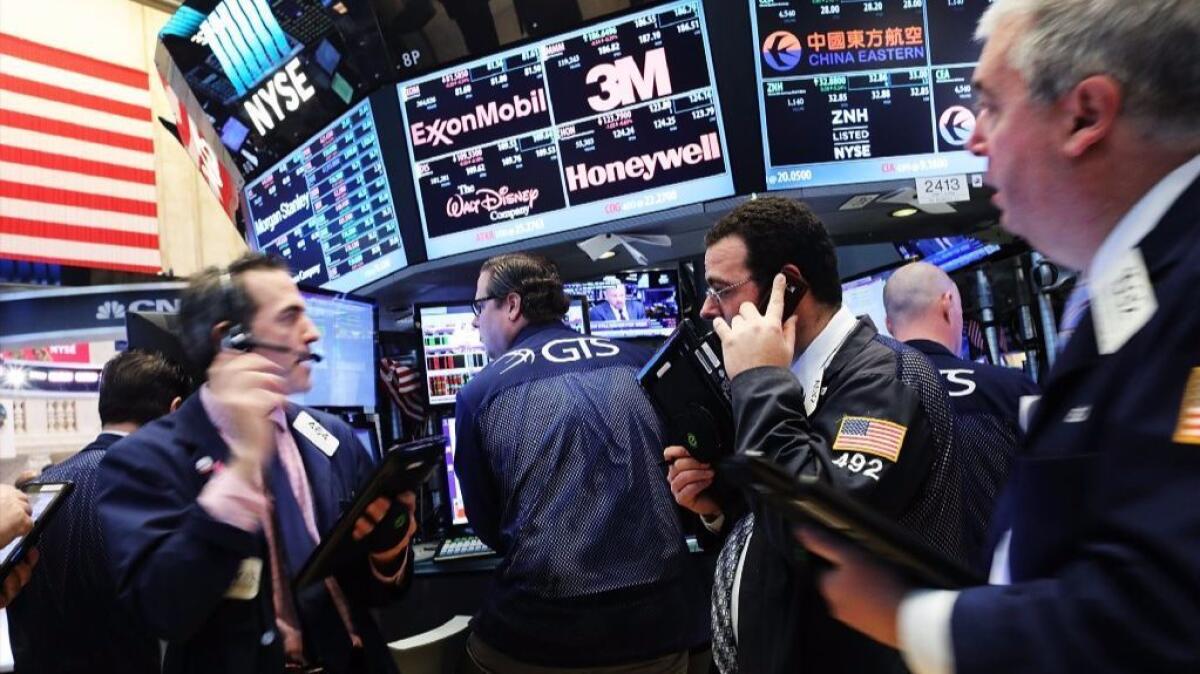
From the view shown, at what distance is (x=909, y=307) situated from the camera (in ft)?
10.4

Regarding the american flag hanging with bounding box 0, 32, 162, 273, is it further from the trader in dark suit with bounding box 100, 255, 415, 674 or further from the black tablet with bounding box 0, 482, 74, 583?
the trader in dark suit with bounding box 100, 255, 415, 674

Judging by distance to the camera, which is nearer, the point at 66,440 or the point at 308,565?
the point at 308,565

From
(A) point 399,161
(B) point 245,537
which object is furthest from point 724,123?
(B) point 245,537

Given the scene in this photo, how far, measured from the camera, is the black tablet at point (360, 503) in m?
1.45

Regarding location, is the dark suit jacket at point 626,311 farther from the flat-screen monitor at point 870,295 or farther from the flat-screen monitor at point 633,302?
the flat-screen monitor at point 870,295

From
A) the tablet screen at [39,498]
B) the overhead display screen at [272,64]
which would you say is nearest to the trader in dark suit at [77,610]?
the tablet screen at [39,498]

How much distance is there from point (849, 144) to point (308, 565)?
341cm

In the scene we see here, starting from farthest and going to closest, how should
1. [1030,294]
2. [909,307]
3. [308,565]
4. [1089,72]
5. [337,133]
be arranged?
1. [337,133]
2. [1030,294]
3. [909,307]
4. [308,565]
5. [1089,72]

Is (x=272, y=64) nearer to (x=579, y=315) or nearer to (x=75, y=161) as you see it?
(x=579, y=315)

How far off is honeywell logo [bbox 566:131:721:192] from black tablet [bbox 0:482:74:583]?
2.85 metres

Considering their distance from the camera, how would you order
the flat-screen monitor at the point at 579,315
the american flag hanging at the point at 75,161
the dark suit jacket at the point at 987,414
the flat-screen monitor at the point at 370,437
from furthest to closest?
the american flag hanging at the point at 75,161 < the flat-screen monitor at the point at 579,315 < the flat-screen monitor at the point at 370,437 < the dark suit jacket at the point at 987,414

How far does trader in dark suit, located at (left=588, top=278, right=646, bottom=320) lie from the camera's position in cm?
479

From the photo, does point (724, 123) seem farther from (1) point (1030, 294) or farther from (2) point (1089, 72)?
(2) point (1089, 72)

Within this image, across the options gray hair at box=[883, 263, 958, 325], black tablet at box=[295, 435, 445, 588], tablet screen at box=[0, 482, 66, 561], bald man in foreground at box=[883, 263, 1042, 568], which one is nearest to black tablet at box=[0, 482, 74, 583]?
tablet screen at box=[0, 482, 66, 561]
